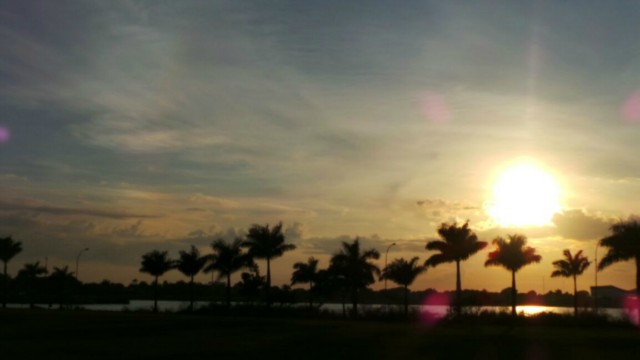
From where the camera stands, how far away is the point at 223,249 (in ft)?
289

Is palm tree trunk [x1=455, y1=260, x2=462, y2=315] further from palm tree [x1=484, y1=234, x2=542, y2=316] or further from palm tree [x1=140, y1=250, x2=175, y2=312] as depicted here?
palm tree [x1=140, y1=250, x2=175, y2=312]

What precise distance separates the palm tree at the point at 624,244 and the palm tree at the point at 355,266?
26786 millimetres

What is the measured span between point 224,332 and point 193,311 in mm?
40910

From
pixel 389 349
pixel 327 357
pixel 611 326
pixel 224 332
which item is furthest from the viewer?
pixel 611 326

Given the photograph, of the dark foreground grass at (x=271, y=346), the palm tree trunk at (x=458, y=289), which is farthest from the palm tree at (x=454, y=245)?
the dark foreground grass at (x=271, y=346)

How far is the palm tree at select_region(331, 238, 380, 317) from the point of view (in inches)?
3231

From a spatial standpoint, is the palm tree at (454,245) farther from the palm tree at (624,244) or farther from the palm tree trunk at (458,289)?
the palm tree at (624,244)

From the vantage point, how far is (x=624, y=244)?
60.7 meters

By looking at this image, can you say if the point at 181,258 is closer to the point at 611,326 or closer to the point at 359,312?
the point at 359,312

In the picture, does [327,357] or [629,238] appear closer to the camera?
[327,357]

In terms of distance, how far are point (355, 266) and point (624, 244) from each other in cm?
2946

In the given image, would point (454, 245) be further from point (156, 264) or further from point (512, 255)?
point (156, 264)

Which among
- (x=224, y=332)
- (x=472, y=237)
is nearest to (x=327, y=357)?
(x=224, y=332)

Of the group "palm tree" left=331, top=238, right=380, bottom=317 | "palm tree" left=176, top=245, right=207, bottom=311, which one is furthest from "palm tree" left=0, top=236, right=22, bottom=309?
"palm tree" left=331, top=238, right=380, bottom=317
